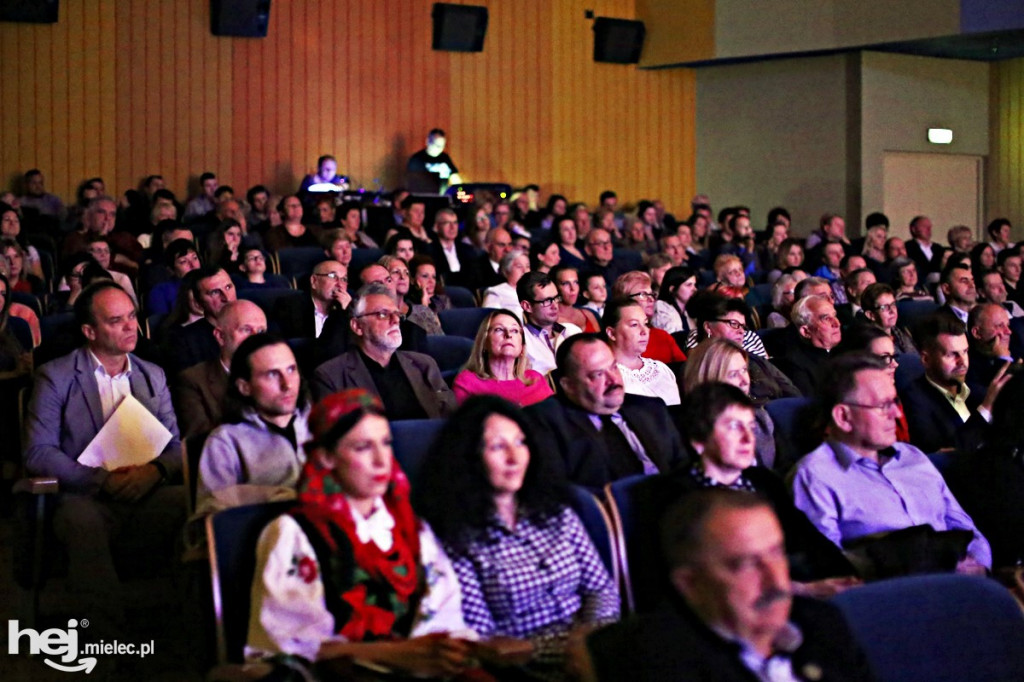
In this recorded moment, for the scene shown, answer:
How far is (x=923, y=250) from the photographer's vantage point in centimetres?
943

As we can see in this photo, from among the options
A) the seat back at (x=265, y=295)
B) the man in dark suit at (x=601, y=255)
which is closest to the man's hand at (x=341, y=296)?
the seat back at (x=265, y=295)

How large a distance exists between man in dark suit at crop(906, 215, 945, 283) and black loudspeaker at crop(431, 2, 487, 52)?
14.0 feet

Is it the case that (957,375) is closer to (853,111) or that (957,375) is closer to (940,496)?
(940,496)

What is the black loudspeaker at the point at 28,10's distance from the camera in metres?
9.48

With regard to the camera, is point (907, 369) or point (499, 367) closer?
point (499, 367)

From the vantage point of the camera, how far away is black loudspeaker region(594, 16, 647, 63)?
1178 centimetres

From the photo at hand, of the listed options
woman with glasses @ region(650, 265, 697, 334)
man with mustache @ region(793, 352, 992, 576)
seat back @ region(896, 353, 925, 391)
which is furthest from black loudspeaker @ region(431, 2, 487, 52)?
man with mustache @ region(793, 352, 992, 576)

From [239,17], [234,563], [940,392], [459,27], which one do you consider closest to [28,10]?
[239,17]

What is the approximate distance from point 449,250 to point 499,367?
3.80 metres

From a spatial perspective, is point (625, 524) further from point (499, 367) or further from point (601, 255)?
point (601, 255)

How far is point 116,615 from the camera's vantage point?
3.40 metres

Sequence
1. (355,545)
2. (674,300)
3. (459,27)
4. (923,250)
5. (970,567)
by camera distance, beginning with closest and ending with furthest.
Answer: (355,545) → (970,567) → (674,300) → (923,250) → (459,27)

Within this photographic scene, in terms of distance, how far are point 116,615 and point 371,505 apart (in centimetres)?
133

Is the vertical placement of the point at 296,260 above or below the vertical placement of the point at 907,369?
above
